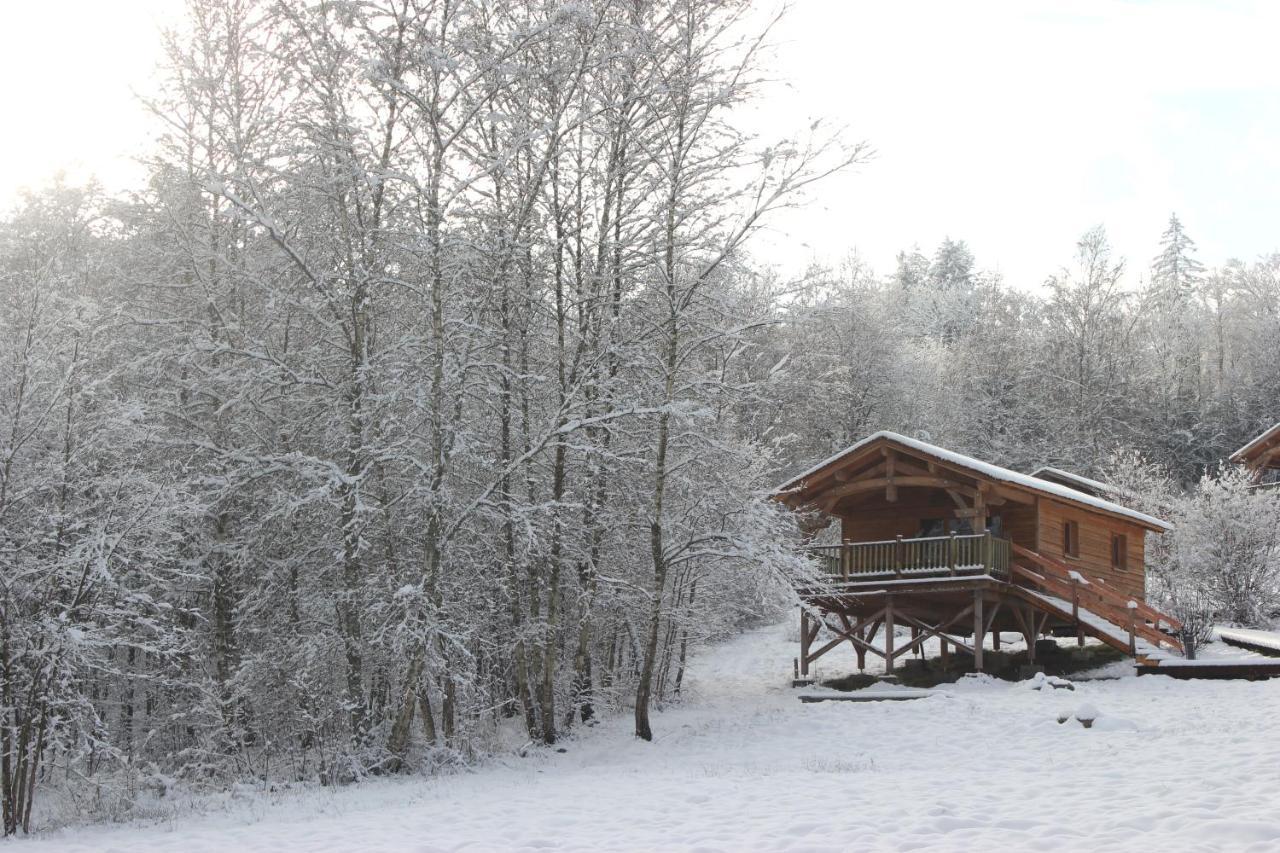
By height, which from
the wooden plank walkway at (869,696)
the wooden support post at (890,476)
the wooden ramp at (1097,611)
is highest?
the wooden support post at (890,476)

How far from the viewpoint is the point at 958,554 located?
23953mm

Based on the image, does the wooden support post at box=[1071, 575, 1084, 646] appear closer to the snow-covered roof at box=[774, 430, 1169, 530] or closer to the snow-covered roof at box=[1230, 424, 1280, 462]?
the snow-covered roof at box=[774, 430, 1169, 530]

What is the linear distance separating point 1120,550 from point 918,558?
8.05 meters

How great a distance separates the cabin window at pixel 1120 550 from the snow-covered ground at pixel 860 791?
9429 millimetres

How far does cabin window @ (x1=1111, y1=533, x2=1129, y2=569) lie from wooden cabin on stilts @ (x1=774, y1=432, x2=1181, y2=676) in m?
0.28

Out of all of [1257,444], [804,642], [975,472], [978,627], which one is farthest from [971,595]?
[1257,444]

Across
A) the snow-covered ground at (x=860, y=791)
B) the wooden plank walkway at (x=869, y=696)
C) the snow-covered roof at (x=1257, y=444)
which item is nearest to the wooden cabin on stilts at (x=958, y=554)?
the wooden plank walkway at (x=869, y=696)

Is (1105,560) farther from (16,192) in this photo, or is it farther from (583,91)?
(16,192)

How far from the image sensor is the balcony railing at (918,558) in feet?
77.5

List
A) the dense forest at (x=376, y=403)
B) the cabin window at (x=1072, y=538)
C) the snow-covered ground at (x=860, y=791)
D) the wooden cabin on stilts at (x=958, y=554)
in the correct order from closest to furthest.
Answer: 1. the snow-covered ground at (x=860, y=791)
2. the dense forest at (x=376, y=403)
3. the wooden cabin on stilts at (x=958, y=554)
4. the cabin window at (x=1072, y=538)

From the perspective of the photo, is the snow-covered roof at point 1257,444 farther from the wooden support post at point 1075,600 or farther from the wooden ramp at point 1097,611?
the wooden support post at point 1075,600

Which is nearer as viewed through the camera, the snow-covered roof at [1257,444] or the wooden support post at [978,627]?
the wooden support post at [978,627]

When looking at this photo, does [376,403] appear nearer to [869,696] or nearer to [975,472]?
[869,696]

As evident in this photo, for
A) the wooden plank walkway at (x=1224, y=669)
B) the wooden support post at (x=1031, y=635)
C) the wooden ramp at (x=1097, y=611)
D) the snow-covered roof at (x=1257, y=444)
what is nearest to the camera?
the wooden plank walkway at (x=1224, y=669)
